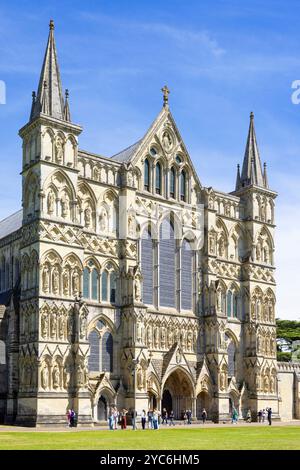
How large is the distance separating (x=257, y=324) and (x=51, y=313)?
2211cm

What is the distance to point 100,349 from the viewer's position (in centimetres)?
5534

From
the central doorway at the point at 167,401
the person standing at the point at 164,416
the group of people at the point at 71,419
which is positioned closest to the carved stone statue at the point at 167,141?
the central doorway at the point at 167,401

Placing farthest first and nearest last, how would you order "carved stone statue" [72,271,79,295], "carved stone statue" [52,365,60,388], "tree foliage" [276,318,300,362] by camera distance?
"tree foliage" [276,318,300,362] → "carved stone statue" [72,271,79,295] → "carved stone statue" [52,365,60,388]

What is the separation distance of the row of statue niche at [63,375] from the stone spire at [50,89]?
1799 cm

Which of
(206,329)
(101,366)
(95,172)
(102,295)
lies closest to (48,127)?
(95,172)

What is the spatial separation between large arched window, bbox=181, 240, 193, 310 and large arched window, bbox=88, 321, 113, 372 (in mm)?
8554

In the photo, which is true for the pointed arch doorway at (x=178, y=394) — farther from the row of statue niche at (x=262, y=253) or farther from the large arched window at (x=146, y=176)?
the large arched window at (x=146, y=176)

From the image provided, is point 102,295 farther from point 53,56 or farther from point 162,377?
point 53,56

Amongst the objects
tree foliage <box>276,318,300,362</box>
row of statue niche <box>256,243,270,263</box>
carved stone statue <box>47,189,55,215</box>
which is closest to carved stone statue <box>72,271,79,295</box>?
carved stone statue <box>47,189,55,215</box>

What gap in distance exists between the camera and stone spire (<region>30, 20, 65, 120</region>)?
54656mm

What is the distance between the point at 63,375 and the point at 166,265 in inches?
573

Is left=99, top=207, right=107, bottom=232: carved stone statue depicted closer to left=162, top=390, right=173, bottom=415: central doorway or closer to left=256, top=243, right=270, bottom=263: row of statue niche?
left=162, top=390, right=173, bottom=415: central doorway

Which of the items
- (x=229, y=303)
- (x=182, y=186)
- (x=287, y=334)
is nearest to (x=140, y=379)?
(x=229, y=303)

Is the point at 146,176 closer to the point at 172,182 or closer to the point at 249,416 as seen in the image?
the point at 172,182
